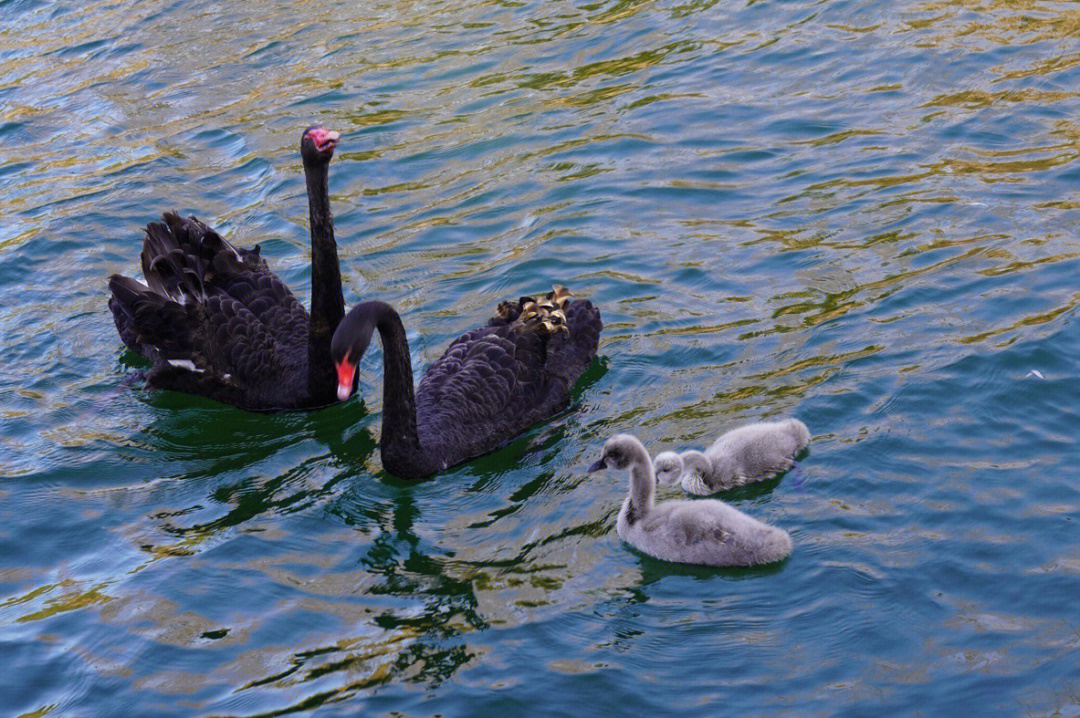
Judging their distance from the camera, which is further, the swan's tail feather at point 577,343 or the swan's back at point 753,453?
the swan's tail feather at point 577,343

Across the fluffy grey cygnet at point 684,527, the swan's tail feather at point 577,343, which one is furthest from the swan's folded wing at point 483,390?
the fluffy grey cygnet at point 684,527

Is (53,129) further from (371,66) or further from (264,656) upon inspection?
(264,656)

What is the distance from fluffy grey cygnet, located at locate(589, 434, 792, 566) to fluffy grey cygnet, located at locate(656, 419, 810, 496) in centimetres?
25

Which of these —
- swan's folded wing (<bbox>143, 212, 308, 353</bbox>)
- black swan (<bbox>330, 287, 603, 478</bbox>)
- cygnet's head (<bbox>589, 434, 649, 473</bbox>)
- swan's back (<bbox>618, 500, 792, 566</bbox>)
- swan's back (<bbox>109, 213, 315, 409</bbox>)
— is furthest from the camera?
swan's folded wing (<bbox>143, 212, 308, 353</bbox>)

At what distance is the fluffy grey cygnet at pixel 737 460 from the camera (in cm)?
526

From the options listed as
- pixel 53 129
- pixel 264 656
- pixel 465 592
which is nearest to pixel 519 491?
pixel 465 592

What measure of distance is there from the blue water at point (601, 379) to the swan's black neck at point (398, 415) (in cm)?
18

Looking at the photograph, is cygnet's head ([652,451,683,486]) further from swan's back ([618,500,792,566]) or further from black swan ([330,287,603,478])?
black swan ([330,287,603,478])

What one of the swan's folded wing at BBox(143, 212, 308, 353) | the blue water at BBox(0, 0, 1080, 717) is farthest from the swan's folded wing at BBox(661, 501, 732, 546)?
the swan's folded wing at BBox(143, 212, 308, 353)

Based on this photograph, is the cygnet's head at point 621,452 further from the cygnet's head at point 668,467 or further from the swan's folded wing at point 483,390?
the swan's folded wing at point 483,390

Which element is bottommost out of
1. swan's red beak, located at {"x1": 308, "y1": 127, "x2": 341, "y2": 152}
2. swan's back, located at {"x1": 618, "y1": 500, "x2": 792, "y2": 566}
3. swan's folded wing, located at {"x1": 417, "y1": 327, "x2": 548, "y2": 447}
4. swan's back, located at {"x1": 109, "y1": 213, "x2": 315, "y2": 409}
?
swan's back, located at {"x1": 618, "y1": 500, "x2": 792, "y2": 566}

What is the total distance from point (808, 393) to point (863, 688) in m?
1.98

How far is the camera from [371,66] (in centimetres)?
1163

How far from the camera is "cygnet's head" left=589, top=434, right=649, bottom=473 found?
5.06 meters
